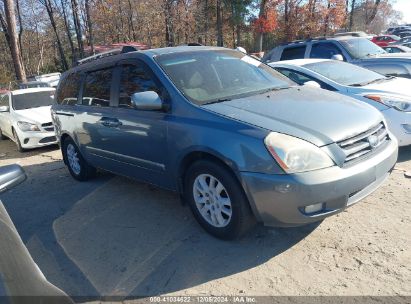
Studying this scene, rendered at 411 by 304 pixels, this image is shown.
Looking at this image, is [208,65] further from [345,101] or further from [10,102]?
[10,102]

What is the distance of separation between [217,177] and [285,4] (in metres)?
38.8

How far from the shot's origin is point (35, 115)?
9.52 meters

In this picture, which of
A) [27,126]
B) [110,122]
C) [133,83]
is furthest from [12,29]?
[133,83]

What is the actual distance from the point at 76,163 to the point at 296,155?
4107 millimetres

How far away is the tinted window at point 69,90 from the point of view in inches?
232

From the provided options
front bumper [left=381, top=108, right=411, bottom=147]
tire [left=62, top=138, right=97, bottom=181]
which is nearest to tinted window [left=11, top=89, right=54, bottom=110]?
tire [left=62, top=138, right=97, bottom=181]

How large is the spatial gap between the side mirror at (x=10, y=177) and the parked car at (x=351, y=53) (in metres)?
6.80

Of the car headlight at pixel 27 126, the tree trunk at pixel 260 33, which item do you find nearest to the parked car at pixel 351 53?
the car headlight at pixel 27 126

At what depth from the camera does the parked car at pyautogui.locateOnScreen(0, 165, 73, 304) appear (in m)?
1.56

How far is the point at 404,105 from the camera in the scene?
5590mm

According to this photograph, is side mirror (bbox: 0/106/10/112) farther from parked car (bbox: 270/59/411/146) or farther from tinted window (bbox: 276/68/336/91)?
tinted window (bbox: 276/68/336/91)

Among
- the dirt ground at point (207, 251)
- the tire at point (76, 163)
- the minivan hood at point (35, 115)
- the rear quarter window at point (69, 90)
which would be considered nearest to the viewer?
the dirt ground at point (207, 251)

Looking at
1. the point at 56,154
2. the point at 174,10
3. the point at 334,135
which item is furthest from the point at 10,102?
the point at 174,10

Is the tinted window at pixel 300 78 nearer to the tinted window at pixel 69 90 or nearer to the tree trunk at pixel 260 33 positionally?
the tinted window at pixel 69 90
